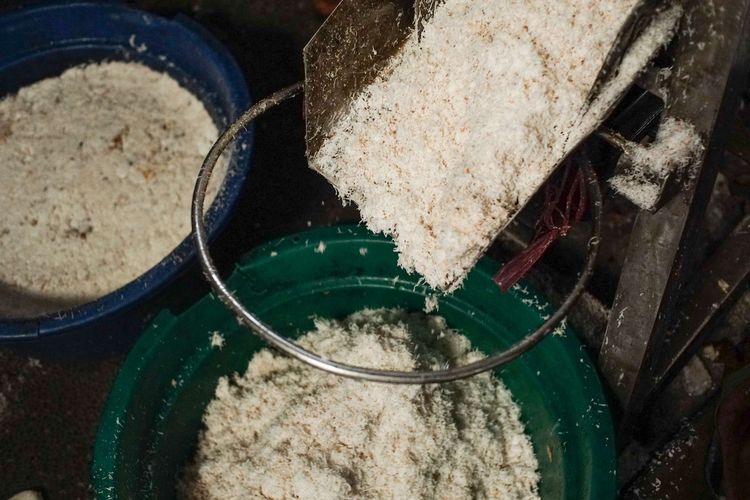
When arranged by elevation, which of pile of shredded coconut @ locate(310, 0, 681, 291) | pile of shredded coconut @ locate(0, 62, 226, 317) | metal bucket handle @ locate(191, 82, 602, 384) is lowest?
pile of shredded coconut @ locate(0, 62, 226, 317)

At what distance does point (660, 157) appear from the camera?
0.98m

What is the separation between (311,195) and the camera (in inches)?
91.1

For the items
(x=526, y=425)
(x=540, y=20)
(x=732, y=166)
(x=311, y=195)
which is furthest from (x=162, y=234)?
(x=732, y=166)

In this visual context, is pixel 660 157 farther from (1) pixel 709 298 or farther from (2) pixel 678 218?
(1) pixel 709 298

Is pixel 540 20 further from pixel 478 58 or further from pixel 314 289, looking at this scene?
pixel 314 289

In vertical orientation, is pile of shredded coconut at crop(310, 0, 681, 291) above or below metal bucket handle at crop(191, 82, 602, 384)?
above

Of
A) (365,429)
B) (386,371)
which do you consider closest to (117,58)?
(365,429)

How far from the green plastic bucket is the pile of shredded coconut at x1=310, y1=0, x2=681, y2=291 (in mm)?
427

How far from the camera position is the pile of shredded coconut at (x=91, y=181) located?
1.85 m

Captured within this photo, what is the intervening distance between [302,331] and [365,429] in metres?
0.42

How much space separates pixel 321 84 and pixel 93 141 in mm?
1027

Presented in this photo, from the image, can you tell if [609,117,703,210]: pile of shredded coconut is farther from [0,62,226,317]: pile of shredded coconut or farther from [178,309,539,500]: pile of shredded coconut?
[0,62,226,317]: pile of shredded coconut

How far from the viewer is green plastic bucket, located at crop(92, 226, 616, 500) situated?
141 centimetres

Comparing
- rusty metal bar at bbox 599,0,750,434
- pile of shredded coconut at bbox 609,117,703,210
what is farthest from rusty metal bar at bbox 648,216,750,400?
pile of shredded coconut at bbox 609,117,703,210
